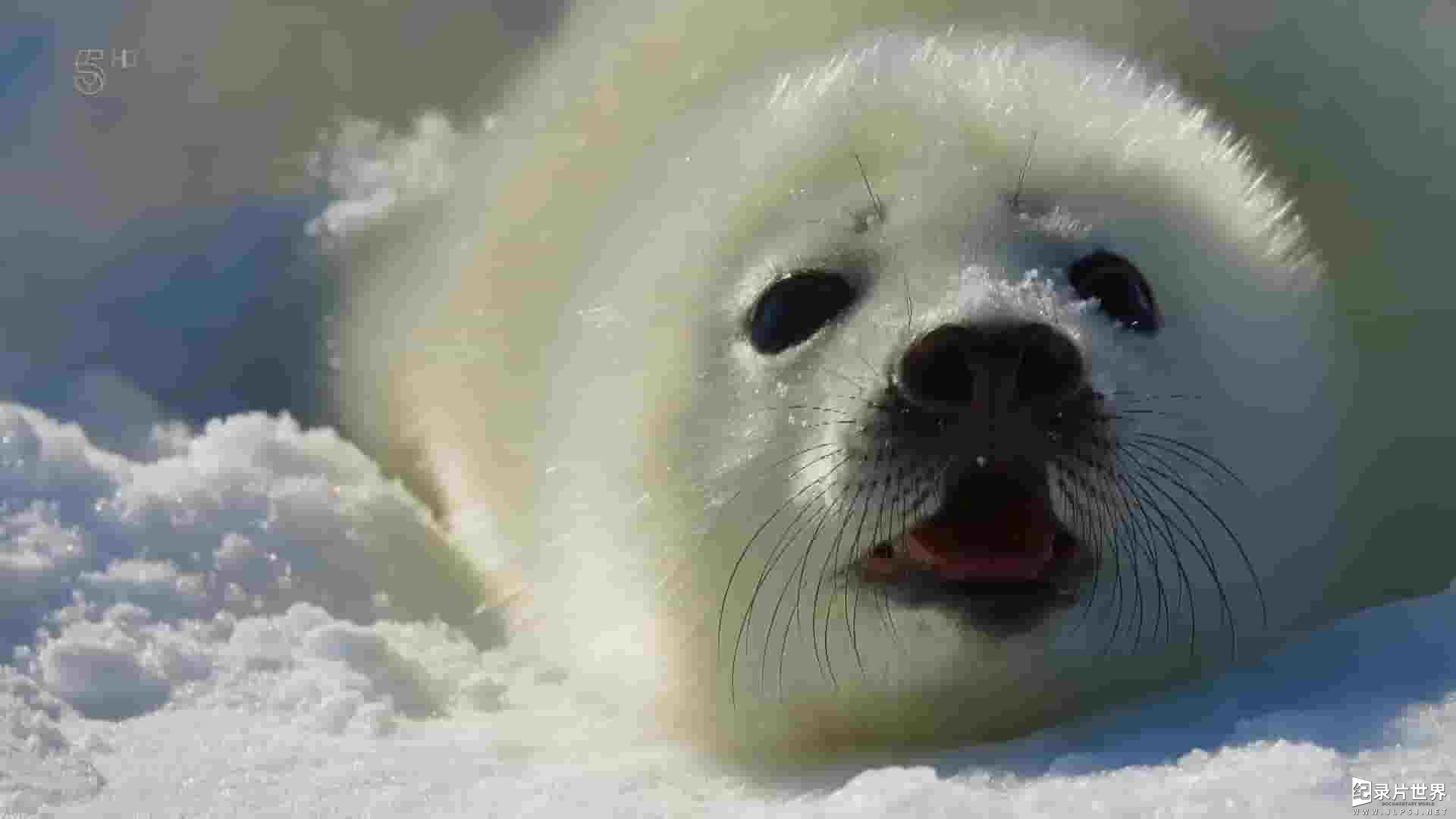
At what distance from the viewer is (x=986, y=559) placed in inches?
99.2

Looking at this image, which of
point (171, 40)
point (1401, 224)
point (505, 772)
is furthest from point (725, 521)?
point (171, 40)

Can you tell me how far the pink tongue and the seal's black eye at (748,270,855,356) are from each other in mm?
444

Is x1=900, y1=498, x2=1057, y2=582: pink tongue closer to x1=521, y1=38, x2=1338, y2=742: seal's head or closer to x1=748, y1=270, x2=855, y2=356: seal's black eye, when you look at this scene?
x1=521, y1=38, x2=1338, y2=742: seal's head

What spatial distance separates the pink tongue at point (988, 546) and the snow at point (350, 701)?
25 cm

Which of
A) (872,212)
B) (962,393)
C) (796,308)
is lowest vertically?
(962,393)

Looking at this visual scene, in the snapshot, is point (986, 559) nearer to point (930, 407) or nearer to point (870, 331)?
point (930, 407)

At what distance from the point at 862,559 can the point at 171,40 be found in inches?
134

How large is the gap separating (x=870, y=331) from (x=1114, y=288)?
Result: 398 mm

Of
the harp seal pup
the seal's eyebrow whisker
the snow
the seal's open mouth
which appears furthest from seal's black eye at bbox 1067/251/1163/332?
the snow

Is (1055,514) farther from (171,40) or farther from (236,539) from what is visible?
(171,40)

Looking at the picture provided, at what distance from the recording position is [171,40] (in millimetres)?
5184

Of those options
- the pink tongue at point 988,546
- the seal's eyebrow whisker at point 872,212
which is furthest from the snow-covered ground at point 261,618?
the seal's eyebrow whisker at point 872,212

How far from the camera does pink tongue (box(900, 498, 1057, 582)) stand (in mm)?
2480

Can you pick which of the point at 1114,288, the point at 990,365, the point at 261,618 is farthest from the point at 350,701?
the point at 1114,288
